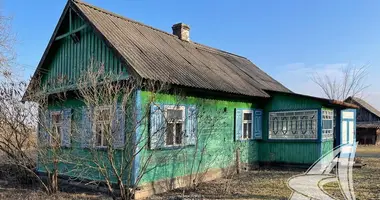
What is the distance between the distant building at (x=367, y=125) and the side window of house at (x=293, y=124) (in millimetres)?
22495

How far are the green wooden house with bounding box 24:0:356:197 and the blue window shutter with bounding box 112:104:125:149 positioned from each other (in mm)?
55

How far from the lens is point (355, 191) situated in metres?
8.76

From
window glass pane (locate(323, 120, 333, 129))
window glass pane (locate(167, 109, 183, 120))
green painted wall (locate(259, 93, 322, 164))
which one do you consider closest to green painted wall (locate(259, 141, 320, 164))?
green painted wall (locate(259, 93, 322, 164))

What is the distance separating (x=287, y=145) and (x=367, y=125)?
2304cm

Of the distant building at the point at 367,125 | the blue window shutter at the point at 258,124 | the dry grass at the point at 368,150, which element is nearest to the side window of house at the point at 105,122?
the blue window shutter at the point at 258,124

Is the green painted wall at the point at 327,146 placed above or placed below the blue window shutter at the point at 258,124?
below

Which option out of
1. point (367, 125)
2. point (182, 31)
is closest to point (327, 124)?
point (182, 31)

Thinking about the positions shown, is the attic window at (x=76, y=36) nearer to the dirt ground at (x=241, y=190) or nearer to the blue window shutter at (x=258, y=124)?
the dirt ground at (x=241, y=190)

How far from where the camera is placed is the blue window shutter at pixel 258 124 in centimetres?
1308

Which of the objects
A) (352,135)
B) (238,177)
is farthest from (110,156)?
(352,135)

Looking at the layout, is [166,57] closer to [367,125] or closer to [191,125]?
[191,125]

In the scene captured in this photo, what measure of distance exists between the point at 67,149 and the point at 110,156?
13.9 feet

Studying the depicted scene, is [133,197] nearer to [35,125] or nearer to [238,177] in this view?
[35,125]

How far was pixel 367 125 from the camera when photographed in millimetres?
31656
